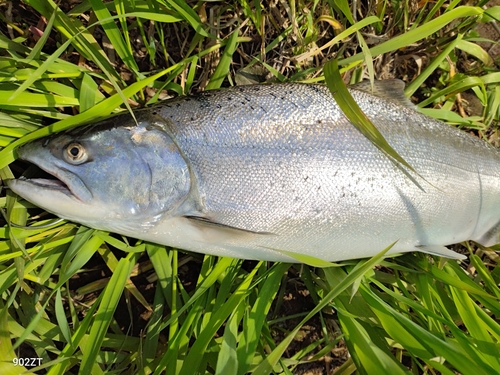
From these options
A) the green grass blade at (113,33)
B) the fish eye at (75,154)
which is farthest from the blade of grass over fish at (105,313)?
the green grass blade at (113,33)

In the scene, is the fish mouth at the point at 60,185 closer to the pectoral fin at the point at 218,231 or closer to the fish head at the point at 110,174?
the fish head at the point at 110,174

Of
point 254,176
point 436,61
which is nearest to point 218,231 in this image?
point 254,176

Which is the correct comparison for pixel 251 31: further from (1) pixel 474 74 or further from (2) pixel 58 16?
(1) pixel 474 74

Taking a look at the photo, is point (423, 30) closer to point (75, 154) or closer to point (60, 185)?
point (75, 154)

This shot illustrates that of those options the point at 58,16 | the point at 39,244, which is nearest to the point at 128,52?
the point at 58,16

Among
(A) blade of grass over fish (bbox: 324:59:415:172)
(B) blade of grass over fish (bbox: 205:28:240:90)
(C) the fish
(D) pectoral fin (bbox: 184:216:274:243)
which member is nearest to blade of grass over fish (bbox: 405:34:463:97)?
(C) the fish
